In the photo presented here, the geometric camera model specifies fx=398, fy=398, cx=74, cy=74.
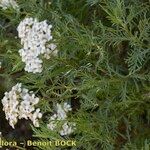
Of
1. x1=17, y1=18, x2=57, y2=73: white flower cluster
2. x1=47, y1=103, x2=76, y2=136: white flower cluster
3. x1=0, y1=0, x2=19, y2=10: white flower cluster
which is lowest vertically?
x1=47, y1=103, x2=76, y2=136: white flower cluster

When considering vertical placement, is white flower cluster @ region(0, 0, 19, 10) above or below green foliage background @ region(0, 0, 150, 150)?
above

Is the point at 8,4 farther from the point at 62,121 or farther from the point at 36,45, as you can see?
the point at 62,121

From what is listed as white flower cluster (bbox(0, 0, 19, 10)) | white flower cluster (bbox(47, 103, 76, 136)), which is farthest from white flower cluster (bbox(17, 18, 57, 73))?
white flower cluster (bbox(47, 103, 76, 136))

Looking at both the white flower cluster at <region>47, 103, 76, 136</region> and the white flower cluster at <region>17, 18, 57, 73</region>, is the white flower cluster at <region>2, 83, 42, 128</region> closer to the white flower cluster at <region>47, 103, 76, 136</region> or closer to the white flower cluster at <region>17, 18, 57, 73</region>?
the white flower cluster at <region>47, 103, 76, 136</region>

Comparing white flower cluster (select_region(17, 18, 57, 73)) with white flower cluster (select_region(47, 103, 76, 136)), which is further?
white flower cluster (select_region(47, 103, 76, 136))

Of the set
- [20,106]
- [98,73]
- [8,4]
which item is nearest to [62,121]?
[20,106]

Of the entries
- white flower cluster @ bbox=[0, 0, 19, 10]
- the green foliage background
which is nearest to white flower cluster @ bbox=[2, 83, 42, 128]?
the green foliage background
